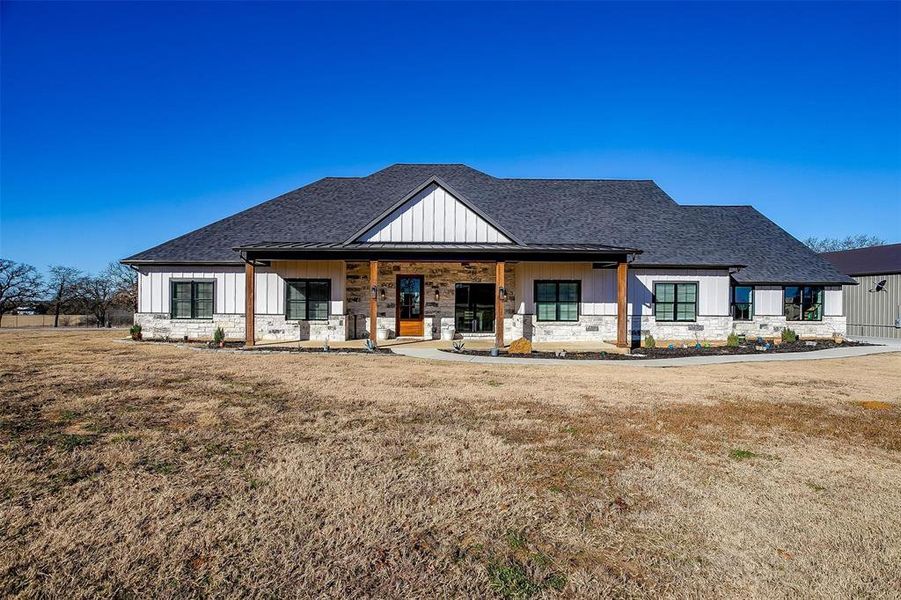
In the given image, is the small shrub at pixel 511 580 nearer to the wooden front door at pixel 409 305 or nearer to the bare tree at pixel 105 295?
the wooden front door at pixel 409 305

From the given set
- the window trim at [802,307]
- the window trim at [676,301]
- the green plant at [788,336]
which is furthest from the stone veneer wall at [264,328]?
the window trim at [802,307]

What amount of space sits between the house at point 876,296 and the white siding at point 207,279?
31717mm

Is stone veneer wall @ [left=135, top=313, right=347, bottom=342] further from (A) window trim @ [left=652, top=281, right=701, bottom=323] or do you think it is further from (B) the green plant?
(B) the green plant

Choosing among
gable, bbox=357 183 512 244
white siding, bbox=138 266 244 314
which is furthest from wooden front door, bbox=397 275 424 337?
white siding, bbox=138 266 244 314

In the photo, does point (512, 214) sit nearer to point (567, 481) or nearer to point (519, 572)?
point (567, 481)

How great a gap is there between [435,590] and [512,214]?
63.1 feet

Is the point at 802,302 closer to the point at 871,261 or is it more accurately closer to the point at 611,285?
the point at 611,285

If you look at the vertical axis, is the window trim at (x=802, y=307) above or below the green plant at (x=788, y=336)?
above

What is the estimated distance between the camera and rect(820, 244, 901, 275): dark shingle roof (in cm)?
2509

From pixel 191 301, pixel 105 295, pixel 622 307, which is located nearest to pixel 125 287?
pixel 105 295

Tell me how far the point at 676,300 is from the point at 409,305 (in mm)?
10931

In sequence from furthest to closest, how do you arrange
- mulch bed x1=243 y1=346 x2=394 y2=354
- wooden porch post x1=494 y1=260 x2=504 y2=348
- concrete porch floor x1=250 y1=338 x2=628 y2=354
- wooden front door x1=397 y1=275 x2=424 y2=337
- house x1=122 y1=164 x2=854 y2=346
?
1. wooden front door x1=397 y1=275 x2=424 y2=337
2. house x1=122 y1=164 x2=854 y2=346
3. concrete porch floor x1=250 y1=338 x2=628 y2=354
4. wooden porch post x1=494 y1=260 x2=504 y2=348
5. mulch bed x1=243 y1=346 x2=394 y2=354

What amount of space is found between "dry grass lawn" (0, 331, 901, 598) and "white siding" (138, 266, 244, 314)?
10048mm

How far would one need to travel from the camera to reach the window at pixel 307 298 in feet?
61.3
